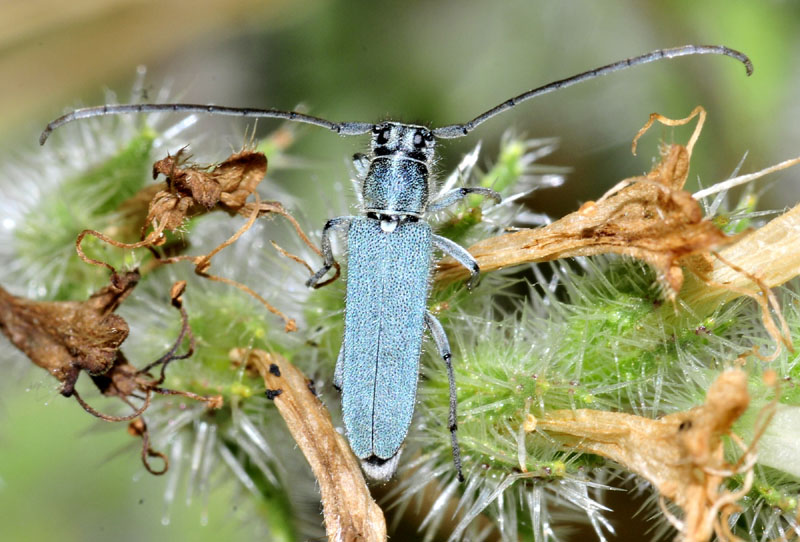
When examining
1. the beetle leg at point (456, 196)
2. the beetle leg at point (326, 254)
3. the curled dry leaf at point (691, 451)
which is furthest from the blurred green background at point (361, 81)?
the curled dry leaf at point (691, 451)

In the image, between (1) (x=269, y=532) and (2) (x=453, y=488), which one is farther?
(1) (x=269, y=532)

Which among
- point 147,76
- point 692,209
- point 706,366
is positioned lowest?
point 706,366

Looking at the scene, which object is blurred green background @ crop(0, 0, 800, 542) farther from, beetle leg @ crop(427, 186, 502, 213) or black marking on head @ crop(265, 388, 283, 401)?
black marking on head @ crop(265, 388, 283, 401)

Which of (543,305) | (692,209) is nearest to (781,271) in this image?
(692,209)

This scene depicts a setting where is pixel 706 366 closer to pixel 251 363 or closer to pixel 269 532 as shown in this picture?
pixel 251 363

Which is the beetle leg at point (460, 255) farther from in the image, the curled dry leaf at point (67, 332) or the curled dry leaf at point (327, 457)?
the curled dry leaf at point (67, 332)

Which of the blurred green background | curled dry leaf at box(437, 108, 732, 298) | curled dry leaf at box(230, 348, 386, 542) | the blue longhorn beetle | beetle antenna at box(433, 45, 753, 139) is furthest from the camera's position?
the blurred green background

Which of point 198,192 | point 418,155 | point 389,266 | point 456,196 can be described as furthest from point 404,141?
point 198,192

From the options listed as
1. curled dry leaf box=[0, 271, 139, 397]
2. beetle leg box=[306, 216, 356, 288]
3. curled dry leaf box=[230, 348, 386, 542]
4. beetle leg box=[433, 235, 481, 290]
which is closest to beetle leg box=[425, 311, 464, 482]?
beetle leg box=[433, 235, 481, 290]
